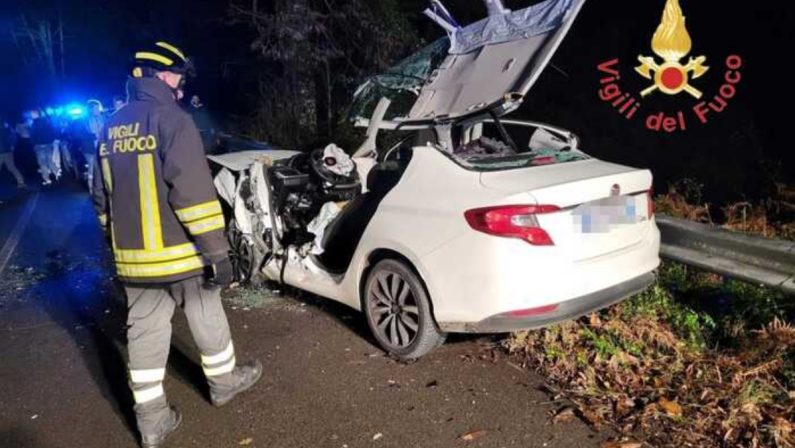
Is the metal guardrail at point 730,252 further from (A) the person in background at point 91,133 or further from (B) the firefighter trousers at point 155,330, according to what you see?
(A) the person in background at point 91,133

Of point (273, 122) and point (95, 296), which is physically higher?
point (273, 122)

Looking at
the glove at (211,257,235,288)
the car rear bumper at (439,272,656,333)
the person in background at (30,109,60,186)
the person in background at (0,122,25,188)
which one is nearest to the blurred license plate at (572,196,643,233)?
the car rear bumper at (439,272,656,333)

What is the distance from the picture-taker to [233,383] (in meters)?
3.30

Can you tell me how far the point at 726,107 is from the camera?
17.7 ft

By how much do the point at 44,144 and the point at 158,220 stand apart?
1262 cm

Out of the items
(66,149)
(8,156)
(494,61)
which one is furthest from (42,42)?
(494,61)

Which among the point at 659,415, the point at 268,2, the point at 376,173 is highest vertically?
the point at 268,2

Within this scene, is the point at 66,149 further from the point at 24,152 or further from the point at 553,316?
the point at 553,316

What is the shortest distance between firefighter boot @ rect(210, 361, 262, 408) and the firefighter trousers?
0.27 metres

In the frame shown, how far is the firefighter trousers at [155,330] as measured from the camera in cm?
295

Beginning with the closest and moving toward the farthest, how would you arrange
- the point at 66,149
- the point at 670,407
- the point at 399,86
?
the point at 670,407
the point at 399,86
the point at 66,149

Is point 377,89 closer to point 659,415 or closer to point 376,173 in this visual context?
point 376,173

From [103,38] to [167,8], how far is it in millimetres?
12661

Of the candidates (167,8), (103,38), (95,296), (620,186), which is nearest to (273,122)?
(167,8)
